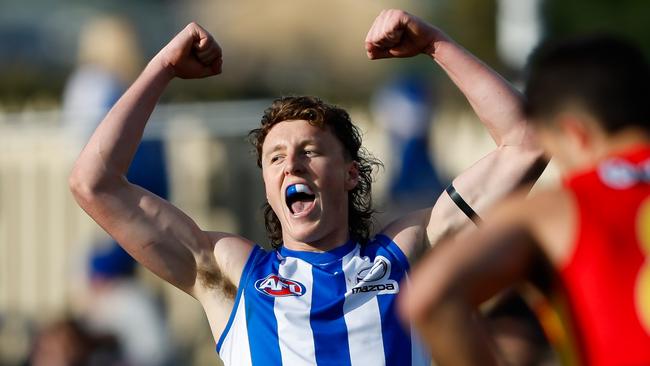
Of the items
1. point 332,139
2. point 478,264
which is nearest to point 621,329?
point 478,264

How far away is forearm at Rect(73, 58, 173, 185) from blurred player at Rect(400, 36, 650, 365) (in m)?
2.04

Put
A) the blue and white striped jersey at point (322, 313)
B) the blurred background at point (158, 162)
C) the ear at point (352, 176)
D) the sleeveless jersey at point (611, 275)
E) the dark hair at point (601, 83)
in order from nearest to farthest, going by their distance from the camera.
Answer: the sleeveless jersey at point (611, 275) → the dark hair at point (601, 83) → the blue and white striped jersey at point (322, 313) → the ear at point (352, 176) → the blurred background at point (158, 162)

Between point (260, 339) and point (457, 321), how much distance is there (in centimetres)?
168

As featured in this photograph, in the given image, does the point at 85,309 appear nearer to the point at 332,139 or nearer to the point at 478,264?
the point at 332,139

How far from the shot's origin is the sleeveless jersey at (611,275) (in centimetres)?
302


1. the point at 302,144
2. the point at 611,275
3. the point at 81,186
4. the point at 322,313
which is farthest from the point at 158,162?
the point at 611,275

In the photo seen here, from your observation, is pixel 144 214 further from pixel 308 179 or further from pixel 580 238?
pixel 580 238

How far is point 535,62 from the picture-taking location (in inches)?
134

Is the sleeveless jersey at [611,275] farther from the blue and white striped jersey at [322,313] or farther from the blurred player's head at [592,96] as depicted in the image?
the blue and white striped jersey at [322,313]

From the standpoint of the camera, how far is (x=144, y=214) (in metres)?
4.89

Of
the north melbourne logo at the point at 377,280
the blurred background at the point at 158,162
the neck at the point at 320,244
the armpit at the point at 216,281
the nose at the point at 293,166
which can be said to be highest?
the nose at the point at 293,166

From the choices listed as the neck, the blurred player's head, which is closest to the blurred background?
the neck

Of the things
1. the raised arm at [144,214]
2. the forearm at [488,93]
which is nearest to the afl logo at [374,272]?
the raised arm at [144,214]

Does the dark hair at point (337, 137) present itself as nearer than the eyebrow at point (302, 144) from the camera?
No
